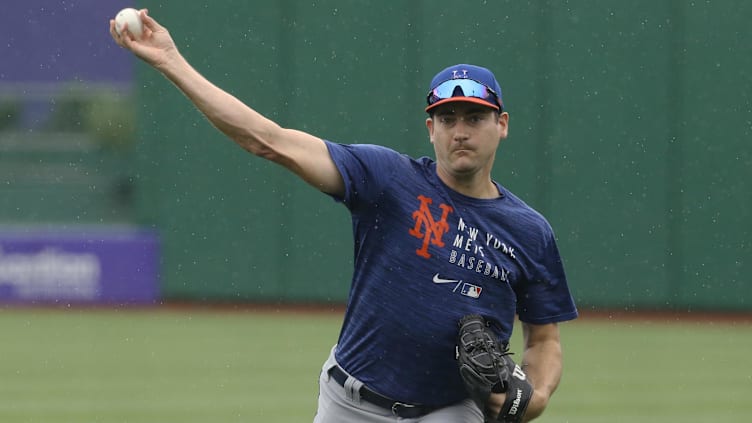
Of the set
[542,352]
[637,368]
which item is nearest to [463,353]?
[542,352]

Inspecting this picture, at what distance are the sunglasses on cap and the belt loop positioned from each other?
982 millimetres

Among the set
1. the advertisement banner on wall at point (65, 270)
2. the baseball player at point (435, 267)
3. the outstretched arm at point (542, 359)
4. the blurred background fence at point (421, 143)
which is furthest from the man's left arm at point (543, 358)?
the advertisement banner on wall at point (65, 270)

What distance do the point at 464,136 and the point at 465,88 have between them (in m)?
0.17

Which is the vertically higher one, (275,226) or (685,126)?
(685,126)

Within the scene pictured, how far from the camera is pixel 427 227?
4266 millimetres

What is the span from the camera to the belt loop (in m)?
4.34

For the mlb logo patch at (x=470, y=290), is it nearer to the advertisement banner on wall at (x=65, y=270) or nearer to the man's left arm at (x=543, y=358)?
the man's left arm at (x=543, y=358)

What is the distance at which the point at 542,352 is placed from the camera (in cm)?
465

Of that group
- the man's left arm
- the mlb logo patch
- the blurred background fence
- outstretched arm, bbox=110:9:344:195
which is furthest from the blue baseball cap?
the blurred background fence

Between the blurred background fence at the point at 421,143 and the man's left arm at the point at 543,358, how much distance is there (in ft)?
39.6

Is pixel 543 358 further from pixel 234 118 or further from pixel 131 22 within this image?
pixel 131 22

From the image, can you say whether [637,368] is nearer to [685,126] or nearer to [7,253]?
[685,126]

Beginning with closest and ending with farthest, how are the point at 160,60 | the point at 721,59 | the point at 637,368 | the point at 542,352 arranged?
the point at 160,60, the point at 542,352, the point at 637,368, the point at 721,59

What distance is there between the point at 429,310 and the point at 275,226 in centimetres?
1305
